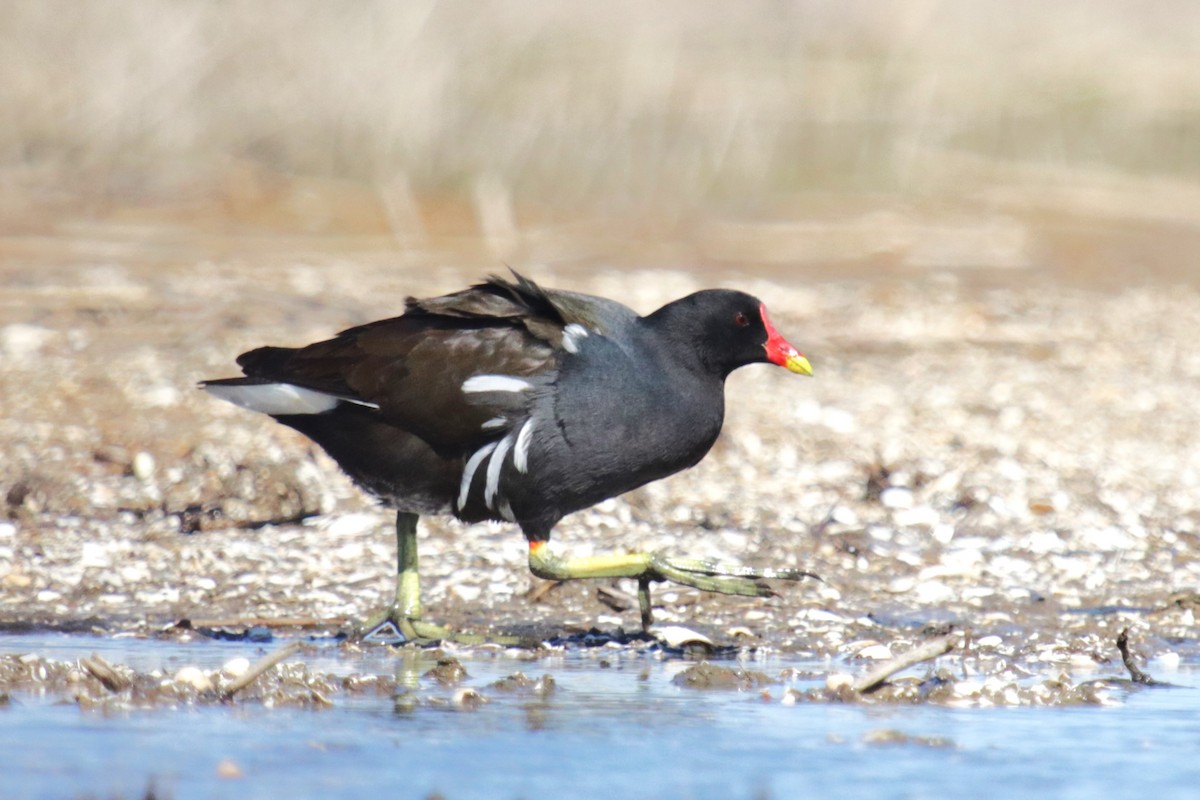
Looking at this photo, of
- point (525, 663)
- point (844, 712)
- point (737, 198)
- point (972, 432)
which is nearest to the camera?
point (844, 712)

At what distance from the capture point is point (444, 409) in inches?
209

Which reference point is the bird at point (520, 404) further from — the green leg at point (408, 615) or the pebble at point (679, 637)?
the pebble at point (679, 637)

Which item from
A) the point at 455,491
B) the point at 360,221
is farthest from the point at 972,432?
the point at 360,221

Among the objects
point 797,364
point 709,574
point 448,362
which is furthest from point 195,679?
point 797,364

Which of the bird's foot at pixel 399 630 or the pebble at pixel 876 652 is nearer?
the pebble at pixel 876 652

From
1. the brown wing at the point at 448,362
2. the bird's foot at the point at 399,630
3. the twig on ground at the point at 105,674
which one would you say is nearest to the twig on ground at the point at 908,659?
Result: the brown wing at the point at 448,362

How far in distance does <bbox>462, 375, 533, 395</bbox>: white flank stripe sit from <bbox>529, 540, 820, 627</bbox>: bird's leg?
0.51 meters

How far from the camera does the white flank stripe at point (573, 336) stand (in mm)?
5270

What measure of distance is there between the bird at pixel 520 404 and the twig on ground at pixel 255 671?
109cm

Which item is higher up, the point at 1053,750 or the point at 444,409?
the point at 444,409

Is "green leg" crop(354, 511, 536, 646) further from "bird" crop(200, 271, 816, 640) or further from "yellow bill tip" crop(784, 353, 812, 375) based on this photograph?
"yellow bill tip" crop(784, 353, 812, 375)

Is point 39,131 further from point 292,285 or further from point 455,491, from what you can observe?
point 455,491

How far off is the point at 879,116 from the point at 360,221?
324 inches

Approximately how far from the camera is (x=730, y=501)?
7.35 meters
